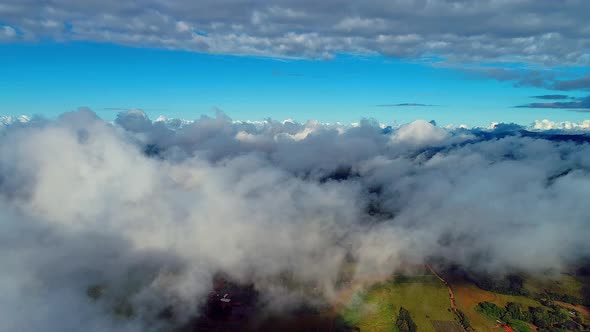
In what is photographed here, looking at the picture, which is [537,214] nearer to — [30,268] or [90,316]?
[90,316]

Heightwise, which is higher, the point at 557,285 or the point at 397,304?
the point at 557,285

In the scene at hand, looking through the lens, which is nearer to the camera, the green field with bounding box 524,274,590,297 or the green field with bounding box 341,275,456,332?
the green field with bounding box 341,275,456,332

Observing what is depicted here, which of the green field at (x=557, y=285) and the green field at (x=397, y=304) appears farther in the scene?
the green field at (x=557, y=285)

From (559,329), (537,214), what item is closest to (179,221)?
(559,329)

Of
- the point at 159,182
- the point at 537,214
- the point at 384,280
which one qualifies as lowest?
the point at 384,280

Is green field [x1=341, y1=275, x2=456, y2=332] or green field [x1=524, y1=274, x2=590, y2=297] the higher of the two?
green field [x1=524, y1=274, x2=590, y2=297]

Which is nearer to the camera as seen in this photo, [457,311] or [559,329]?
[559,329]

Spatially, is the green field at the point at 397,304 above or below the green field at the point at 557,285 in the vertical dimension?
below

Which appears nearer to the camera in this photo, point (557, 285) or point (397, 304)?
point (397, 304)
